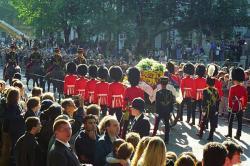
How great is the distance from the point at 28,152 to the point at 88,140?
3.14 ft

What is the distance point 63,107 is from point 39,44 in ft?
96.2

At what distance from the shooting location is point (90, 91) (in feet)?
48.6

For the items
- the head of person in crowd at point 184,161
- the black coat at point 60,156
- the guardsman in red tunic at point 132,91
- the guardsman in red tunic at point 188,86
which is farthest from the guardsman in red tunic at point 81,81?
the head of person in crowd at point 184,161

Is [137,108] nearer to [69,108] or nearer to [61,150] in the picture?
[69,108]

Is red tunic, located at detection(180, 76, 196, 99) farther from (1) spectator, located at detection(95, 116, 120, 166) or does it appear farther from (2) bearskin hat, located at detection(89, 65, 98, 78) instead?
(1) spectator, located at detection(95, 116, 120, 166)

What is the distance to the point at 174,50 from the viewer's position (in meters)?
36.0

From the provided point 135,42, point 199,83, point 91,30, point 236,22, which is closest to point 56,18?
point 91,30

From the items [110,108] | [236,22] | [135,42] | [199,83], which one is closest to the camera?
[110,108]

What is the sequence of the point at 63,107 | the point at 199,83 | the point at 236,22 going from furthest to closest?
1. the point at 236,22
2. the point at 199,83
3. the point at 63,107

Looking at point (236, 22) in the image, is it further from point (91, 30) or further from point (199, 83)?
point (199, 83)

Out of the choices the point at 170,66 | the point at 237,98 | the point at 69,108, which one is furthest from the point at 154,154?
the point at 170,66

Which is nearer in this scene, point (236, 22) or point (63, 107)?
point (63, 107)

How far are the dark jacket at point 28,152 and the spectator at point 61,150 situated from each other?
0.62 m

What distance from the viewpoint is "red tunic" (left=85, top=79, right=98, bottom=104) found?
14766mm
